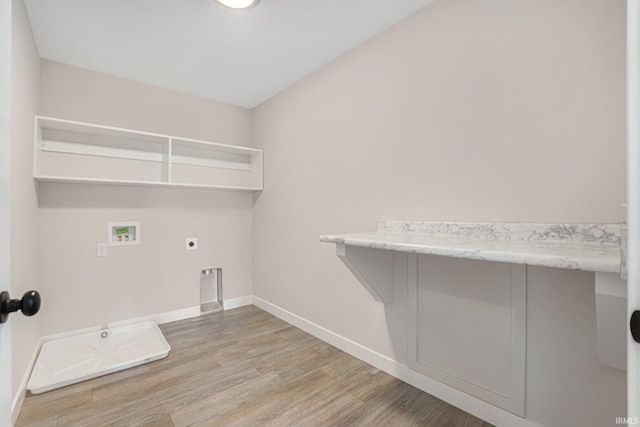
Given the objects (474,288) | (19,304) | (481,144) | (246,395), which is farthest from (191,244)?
(481,144)

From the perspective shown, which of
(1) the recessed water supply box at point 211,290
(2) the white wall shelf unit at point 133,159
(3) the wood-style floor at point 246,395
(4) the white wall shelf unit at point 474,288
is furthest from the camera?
(1) the recessed water supply box at point 211,290

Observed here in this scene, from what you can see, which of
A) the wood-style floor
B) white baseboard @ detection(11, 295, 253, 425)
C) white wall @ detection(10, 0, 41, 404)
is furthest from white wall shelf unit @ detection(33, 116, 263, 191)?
the wood-style floor

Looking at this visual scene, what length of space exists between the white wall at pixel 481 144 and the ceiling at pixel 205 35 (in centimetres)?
20

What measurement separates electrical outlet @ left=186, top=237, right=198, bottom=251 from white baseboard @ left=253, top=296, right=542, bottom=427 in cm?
118

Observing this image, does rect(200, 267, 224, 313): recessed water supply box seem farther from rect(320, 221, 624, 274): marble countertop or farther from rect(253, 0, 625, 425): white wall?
rect(320, 221, 624, 274): marble countertop

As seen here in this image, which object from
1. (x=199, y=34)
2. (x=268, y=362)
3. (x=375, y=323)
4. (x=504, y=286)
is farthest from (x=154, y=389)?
(x=199, y=34)

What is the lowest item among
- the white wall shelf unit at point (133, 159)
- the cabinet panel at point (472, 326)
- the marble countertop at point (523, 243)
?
the cabinet panel at point (472, 326)

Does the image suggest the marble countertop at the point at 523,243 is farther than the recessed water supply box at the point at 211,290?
No

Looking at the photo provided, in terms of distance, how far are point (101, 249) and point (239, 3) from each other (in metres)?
2.20

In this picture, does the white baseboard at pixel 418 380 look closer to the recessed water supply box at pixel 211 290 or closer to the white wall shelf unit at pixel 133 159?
the recessed water supply box at pixel 211 290

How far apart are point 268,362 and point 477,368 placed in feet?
4.31

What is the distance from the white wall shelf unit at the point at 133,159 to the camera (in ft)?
7.20

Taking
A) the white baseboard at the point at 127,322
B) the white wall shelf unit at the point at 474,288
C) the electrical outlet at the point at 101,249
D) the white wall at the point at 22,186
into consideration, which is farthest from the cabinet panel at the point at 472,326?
the electrical outlet at the point at 101,249

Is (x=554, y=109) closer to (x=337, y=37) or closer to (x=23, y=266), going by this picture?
(x=337, y=37)
